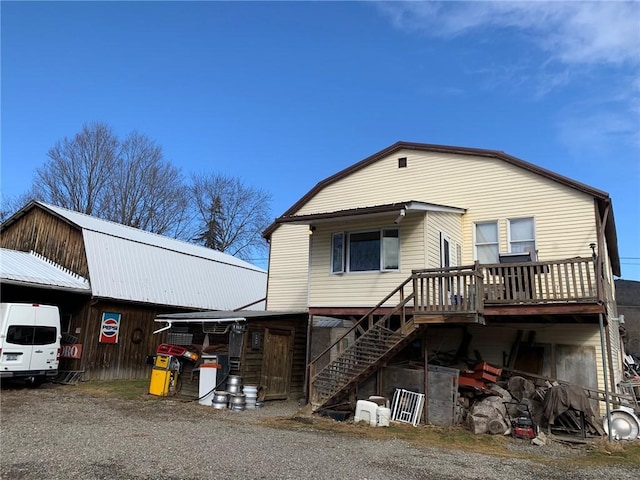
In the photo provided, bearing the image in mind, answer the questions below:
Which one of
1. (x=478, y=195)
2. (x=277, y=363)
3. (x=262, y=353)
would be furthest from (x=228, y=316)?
(x=478, y=195)

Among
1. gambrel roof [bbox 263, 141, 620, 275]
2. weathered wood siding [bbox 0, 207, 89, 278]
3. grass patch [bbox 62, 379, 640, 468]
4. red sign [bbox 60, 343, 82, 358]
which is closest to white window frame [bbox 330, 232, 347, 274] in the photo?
gambrel roof [bbox 263, 141, 620, 275]

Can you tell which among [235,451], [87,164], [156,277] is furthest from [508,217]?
[87,164]

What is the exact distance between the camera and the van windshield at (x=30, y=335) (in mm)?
15523

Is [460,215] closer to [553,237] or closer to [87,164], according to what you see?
[553,237]

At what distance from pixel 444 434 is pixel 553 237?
6.60 metres

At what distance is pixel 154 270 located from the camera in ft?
74.9

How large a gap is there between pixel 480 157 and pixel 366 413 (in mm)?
8764

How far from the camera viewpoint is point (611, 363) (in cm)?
1294

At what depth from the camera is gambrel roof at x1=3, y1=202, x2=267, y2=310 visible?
66.8 feet

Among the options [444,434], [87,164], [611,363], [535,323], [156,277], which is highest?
[87,164]

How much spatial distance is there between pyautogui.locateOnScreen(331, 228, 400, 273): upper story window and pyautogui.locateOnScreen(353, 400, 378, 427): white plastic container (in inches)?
155

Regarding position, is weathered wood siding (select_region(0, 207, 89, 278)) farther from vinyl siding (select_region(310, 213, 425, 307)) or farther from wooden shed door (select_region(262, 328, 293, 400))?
vinyl siding (select_region(310, 213, 425, 307))

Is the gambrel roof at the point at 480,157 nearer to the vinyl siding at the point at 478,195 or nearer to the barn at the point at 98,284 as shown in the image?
the vinyl siding at the point at 478,195

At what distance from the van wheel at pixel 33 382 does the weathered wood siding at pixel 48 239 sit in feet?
13.7
